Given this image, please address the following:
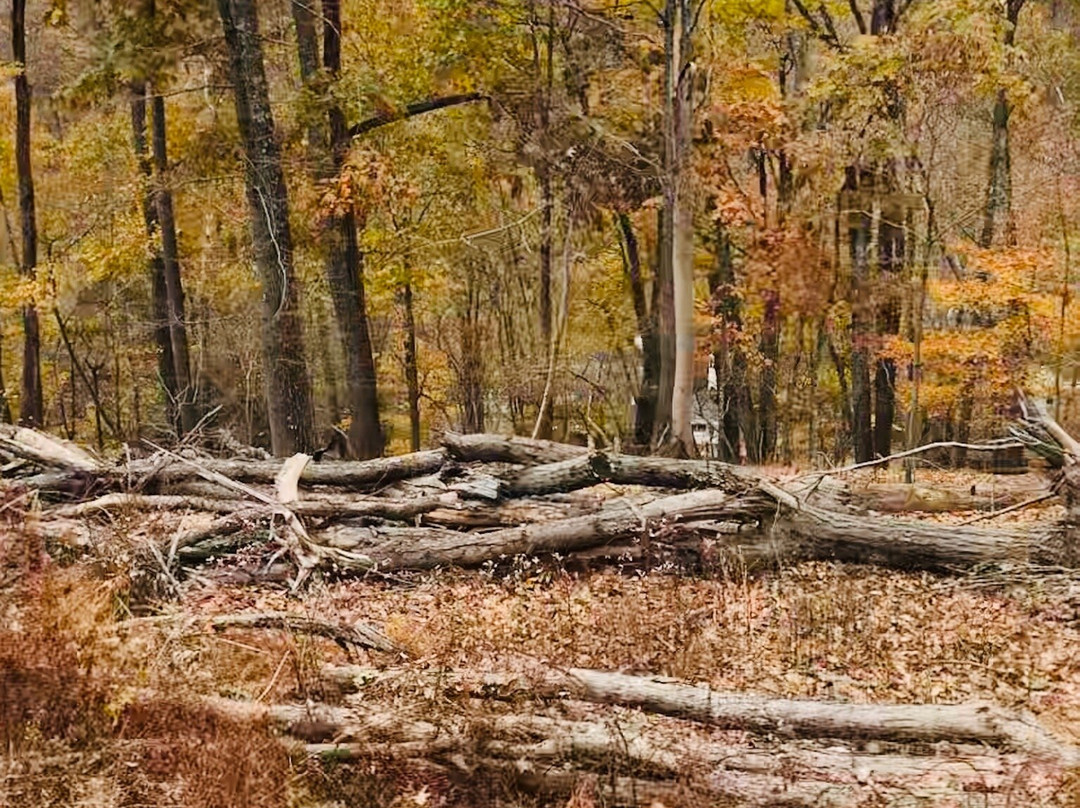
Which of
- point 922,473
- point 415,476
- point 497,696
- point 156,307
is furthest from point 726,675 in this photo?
point 156,307

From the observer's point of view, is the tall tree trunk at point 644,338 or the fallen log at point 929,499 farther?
the tall tree trunk at point 644,338

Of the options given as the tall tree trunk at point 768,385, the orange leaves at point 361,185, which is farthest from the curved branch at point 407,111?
the tall tree trunk at point 768,385

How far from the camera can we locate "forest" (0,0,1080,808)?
439 centimetres

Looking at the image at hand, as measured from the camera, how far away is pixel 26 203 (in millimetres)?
16141

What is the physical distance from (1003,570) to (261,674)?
5.73 metres

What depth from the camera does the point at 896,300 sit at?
18094 mm

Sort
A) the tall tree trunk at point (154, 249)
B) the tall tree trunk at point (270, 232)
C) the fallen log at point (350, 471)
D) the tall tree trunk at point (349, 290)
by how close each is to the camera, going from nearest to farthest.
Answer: the fallen log at point (350, 471)
the tall tree trunk at point (270, 232)
the tall tree trunk at point (349, 290)
the tall tree trunk at point (154, 249)

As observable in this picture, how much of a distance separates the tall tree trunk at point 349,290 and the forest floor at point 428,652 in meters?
6.79

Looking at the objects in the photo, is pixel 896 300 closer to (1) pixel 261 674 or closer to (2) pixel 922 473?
(2) pixel 922 473

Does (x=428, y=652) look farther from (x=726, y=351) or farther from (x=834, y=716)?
(x=726, y=351)

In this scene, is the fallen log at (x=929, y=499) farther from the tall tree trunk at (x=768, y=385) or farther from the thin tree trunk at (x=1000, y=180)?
the tall tree trunk at (x=768, y=385)

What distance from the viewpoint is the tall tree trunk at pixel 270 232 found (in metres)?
11.3

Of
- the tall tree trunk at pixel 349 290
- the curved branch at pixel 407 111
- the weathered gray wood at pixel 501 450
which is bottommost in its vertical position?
the weathered gray wood at pixel 501 450

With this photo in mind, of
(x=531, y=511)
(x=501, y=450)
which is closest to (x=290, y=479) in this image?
(x=501, y=450)
